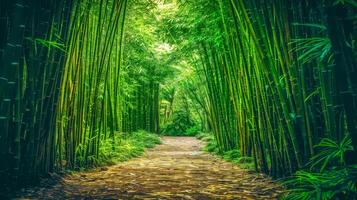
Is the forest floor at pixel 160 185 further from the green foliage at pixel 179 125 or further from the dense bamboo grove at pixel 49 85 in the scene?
the green foliage at pixel 179 125

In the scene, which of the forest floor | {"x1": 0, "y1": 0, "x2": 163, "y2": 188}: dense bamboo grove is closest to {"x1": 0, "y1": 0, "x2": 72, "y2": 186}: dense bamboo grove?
{"x1": 0, "y1": 0, "x2": 163, "y2": 188}: dense bamboo grove

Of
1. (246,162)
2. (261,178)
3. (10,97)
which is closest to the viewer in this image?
(10,97)

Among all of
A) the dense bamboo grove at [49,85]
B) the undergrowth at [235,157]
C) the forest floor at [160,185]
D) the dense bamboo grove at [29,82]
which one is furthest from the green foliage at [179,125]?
the dense bamboo grove at [29,82]

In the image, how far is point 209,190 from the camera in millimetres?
2482

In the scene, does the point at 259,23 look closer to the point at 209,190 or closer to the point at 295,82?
the point at 295,82

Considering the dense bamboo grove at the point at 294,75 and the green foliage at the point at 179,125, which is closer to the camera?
the dense bamboo grove at the point at 294,75

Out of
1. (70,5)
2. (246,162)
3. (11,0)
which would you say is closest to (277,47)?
(70,5)

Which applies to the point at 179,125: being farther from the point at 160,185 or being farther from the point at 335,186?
the point at 335,186

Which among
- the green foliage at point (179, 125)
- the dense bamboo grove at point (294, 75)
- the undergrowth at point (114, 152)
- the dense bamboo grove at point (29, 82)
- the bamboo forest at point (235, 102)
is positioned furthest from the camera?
the green foliage at point (179, 125)

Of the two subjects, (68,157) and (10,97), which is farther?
(68,157)

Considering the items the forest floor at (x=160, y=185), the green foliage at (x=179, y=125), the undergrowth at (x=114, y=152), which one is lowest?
the forest floor at (x=160, y=185)

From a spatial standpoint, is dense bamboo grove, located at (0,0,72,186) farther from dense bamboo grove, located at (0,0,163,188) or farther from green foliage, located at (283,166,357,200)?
green foliage, located at (283,166,357,200)

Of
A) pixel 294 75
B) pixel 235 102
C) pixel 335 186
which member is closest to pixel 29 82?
pixel 294 75

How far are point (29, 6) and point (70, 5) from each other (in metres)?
0.46
